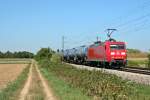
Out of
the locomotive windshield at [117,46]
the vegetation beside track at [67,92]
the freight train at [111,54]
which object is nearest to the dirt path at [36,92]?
the vegetation beside track at [67,92]

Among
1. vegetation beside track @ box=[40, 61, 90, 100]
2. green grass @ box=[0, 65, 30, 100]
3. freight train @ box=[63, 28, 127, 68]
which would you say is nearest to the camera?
vegetation beside track @ box=[40, 61, 90, 100]

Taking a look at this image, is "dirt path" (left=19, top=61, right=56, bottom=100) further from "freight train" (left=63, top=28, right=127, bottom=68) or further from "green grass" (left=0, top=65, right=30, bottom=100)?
"freight train" (left=63, top=28, right=127, bottom=68)

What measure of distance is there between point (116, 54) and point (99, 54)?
484 centimetres

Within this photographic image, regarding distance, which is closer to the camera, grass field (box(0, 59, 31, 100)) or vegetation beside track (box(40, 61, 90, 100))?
vegetation beside track (box(40, 61, 90, 100))

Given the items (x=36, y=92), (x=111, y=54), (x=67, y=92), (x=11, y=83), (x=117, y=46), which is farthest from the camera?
(x=117, y=46)

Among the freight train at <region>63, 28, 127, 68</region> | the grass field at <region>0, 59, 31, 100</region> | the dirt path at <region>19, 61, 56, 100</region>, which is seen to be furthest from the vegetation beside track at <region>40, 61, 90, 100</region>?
the freight train at <region>63, 28, 127, 68</region>

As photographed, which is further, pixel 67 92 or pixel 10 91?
pixel 10 91

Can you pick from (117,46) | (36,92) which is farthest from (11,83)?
(117,46)

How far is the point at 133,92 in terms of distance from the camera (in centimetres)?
1839

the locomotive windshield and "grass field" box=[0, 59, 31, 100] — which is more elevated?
the locomotive windshield

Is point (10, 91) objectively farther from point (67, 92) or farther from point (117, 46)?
point (117, 46)

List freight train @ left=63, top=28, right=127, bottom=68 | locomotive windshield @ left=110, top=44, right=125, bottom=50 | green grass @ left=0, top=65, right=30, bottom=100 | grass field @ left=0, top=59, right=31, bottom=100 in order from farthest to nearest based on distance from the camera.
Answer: locomotive windshield @ left=110, top=44, right=125, bottom=50 < freight train @ left=63, top=28, right=127, bottom=68 < grass field @ left=0, top=59, right=31, bottom=100 < green grass @ left=0, top=65, right=30, bottom=100

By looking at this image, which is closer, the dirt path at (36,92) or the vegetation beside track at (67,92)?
the vegetation beside track at (67,92)

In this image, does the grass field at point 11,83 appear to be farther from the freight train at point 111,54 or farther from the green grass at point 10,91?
the freight train at point 111,54
